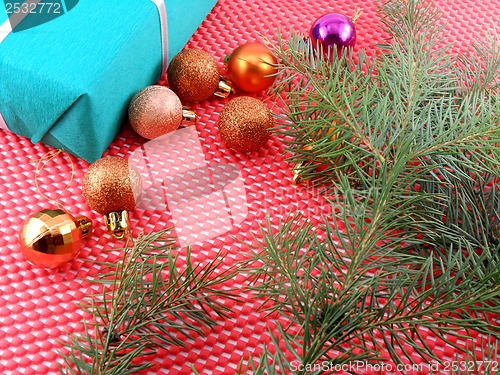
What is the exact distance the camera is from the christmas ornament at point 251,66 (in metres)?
0.73

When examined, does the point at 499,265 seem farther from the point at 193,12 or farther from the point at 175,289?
the point at 193,12

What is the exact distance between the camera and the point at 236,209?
661 millimetres

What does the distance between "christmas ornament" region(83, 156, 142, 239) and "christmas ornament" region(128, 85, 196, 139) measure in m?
0.07

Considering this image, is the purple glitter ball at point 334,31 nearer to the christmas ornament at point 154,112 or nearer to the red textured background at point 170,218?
the red textured background at point 170,218

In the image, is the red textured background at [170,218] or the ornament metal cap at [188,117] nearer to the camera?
the red textured background at [170,218]

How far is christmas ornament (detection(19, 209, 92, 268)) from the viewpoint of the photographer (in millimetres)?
574

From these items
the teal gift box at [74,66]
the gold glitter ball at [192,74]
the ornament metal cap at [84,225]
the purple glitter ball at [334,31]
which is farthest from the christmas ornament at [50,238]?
the purple glitter ball at [334,31]

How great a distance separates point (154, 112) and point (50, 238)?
7.8 inches

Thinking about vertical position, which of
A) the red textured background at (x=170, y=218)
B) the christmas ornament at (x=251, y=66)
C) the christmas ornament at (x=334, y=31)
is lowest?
the red textured background at (x=170, y=218)

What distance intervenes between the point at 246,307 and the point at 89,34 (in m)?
0.37

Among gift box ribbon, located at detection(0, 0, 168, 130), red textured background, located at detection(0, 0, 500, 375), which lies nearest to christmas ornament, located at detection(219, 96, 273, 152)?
red textured background, located at detection(0, 0, 500, 375)

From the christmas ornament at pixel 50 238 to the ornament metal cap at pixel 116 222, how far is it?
0.04 metres

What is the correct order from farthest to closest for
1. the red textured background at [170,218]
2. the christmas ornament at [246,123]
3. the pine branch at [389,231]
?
the christmas ornament at [246,123] → the red textured background at [170,218] → the pine branch at [389,231]

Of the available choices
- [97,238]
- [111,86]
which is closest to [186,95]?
[111,86]
